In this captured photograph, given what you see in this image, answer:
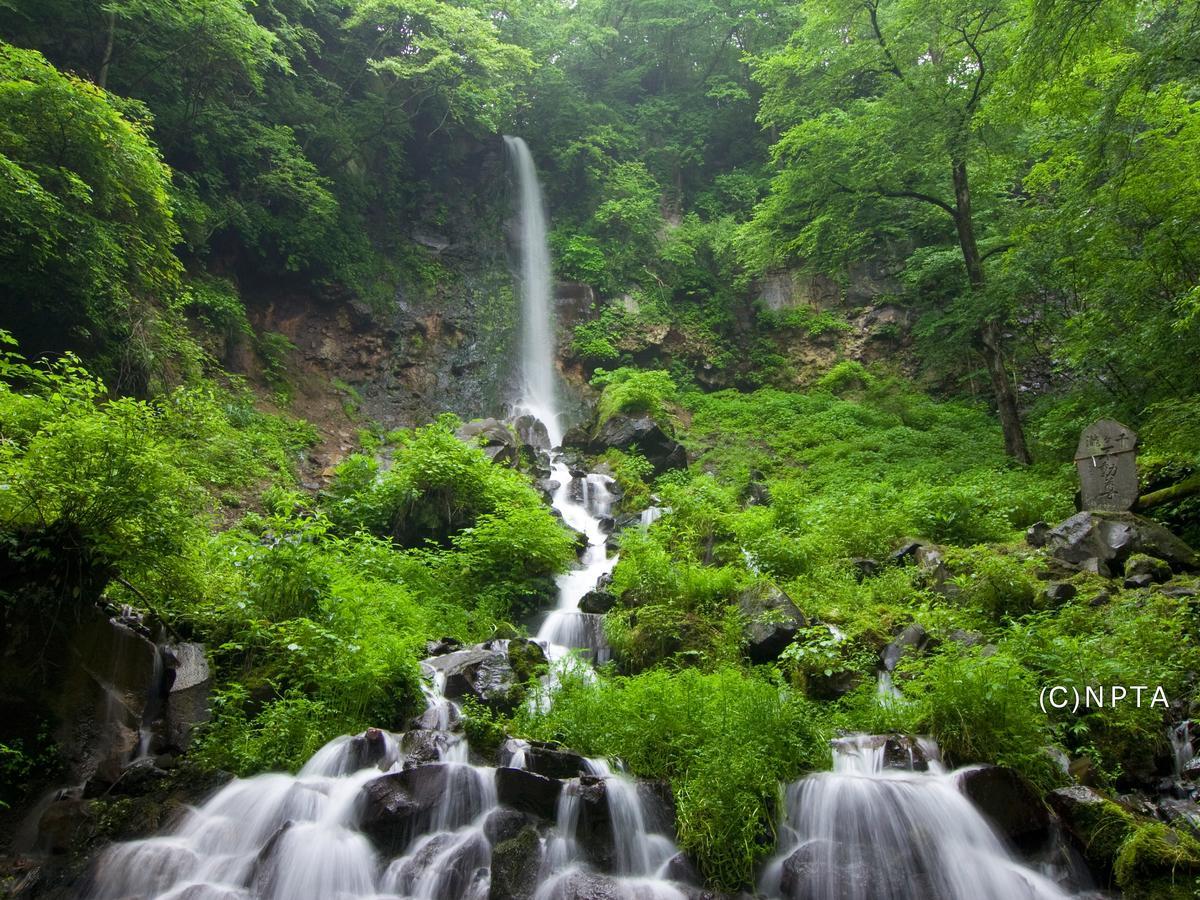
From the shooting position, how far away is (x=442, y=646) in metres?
8.16

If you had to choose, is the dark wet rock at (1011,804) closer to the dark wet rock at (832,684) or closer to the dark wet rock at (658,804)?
the dark wet rock at (832,684)

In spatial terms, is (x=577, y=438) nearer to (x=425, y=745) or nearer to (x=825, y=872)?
(x=425, y=745)

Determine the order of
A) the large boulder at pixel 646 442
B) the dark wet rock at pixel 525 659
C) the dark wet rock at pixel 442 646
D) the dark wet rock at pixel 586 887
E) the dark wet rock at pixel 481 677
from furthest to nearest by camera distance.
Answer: the large boulder at pixel 646 442 → the dark wet rock at pixel 442 646 → the dark wet rock at pixel 525 659 → the dark wet rock at pixel 481 677 → the dark wet rock at pixel 586 887

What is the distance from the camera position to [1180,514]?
835 cm

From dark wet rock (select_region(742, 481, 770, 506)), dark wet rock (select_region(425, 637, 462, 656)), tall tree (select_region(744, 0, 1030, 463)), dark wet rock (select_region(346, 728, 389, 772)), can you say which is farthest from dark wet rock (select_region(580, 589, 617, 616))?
tall tree (select_region(744, 0, 1030, 463))

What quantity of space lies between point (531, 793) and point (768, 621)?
3407 mm

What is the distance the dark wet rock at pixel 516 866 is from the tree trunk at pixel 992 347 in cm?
1226

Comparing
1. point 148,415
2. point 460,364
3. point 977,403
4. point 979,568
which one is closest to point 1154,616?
point 979,568

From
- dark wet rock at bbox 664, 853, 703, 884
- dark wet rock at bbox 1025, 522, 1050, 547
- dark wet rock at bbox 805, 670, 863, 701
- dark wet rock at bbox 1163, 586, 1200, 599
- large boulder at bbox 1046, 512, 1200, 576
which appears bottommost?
dark wet rock at bbox 664, 853, 703, 884

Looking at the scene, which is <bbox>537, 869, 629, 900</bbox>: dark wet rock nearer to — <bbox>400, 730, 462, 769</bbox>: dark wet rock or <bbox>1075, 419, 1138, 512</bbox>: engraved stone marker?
<bbox>400, 730, 462, 769</bbox>: dark wet rock

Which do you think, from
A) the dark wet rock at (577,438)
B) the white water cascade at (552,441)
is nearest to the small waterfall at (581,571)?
the white water cascade at (552,441)

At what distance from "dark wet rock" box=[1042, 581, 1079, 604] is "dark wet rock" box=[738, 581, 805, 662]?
2.40 m

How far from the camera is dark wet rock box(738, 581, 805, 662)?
752 cm

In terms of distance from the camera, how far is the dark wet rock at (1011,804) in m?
4.70
